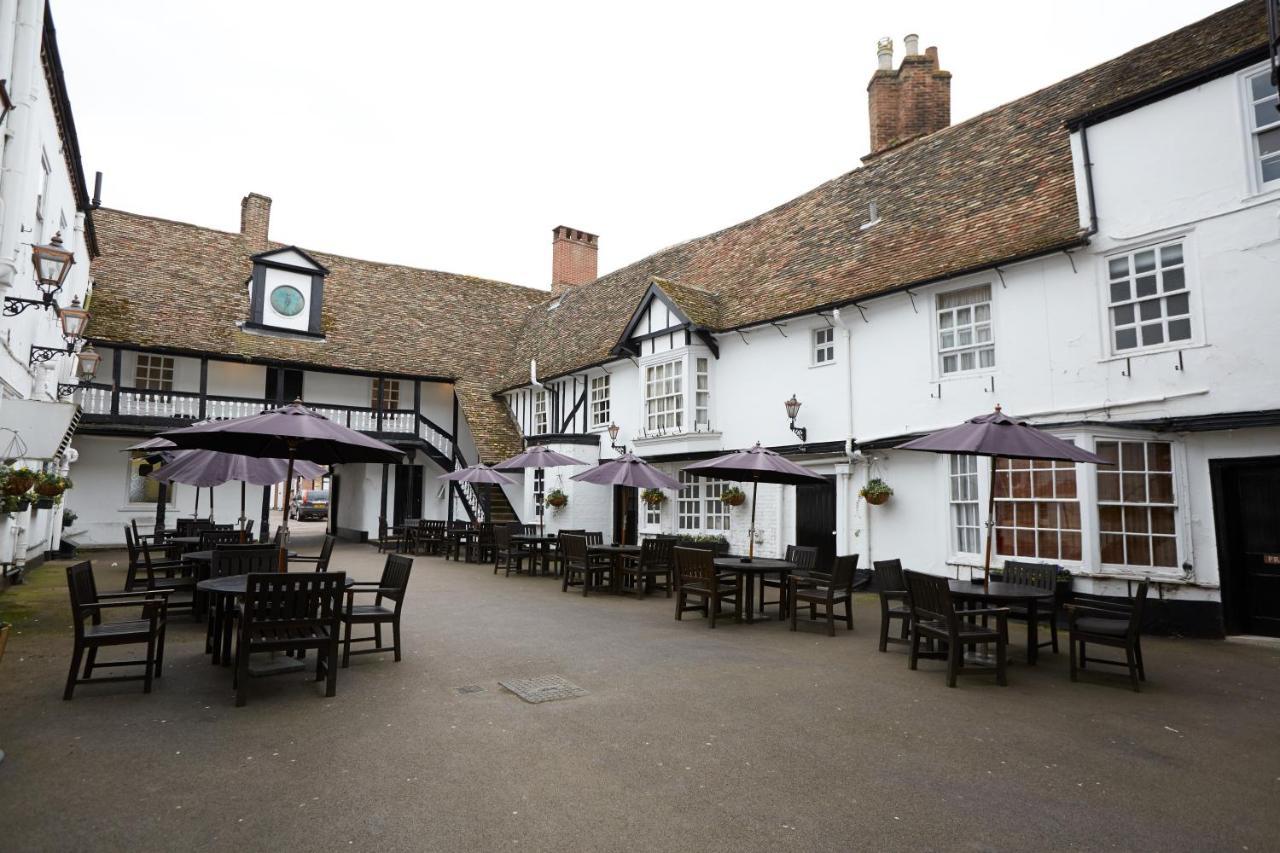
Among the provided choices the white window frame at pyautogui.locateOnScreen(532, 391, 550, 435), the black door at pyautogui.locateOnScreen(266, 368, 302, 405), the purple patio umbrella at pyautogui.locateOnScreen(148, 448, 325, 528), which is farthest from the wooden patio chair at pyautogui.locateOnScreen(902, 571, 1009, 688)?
the black door at pyautogui.locateOnScreen(266, 368, 302, 405)

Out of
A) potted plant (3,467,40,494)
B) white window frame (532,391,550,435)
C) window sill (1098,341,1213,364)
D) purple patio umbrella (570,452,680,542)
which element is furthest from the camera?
white window frame (532,391,550,435)

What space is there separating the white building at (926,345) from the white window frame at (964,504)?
0.11 feet

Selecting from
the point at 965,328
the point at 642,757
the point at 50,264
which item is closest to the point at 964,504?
the point at 965,328

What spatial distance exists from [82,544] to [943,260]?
73.3 feet

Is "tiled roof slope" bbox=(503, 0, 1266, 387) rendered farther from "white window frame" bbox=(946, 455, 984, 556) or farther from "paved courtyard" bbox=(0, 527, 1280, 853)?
"paved courtyard" bbox=(0, 527, 1280, 853)

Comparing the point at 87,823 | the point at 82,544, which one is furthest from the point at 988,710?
the point at 82,544

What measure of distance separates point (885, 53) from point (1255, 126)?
9.66 m

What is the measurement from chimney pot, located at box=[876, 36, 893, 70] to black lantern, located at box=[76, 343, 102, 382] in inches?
732

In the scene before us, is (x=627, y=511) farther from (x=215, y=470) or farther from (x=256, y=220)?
(x=256, y=220)

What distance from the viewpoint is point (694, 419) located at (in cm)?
1627

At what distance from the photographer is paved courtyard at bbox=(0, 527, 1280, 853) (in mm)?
3650

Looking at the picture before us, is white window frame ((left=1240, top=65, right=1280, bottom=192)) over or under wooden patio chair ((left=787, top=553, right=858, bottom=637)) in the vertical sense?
over

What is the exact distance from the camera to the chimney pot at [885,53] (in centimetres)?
1678

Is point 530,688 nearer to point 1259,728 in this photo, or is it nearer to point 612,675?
point 612,675
